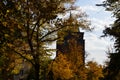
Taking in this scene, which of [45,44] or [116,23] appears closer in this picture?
[116,23]

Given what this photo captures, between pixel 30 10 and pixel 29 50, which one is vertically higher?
pixel 30 10

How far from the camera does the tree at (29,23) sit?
3259 cm

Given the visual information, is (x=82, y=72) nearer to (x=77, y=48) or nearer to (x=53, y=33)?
(x=77, y=48)

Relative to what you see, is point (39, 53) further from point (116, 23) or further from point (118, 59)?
point (118, 59)

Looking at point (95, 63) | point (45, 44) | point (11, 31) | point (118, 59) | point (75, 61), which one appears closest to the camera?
point (11, 31)

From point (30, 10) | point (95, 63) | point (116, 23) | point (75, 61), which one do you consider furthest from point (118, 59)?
point (95, 63)

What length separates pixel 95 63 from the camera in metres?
73.9

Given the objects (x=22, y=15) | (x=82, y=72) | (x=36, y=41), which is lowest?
(x=82, y=72)

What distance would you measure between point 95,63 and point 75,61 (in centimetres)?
1244

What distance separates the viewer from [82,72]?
62.5 meters

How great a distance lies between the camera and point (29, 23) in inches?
1313

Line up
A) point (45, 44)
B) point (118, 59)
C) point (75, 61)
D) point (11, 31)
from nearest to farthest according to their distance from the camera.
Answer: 1. point (11, 31)
2. point (45, 44)
3. point (118, 59)
4. point (75, 61)

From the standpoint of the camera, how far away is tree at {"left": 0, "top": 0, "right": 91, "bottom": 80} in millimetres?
32594

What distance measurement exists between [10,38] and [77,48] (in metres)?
31.5
